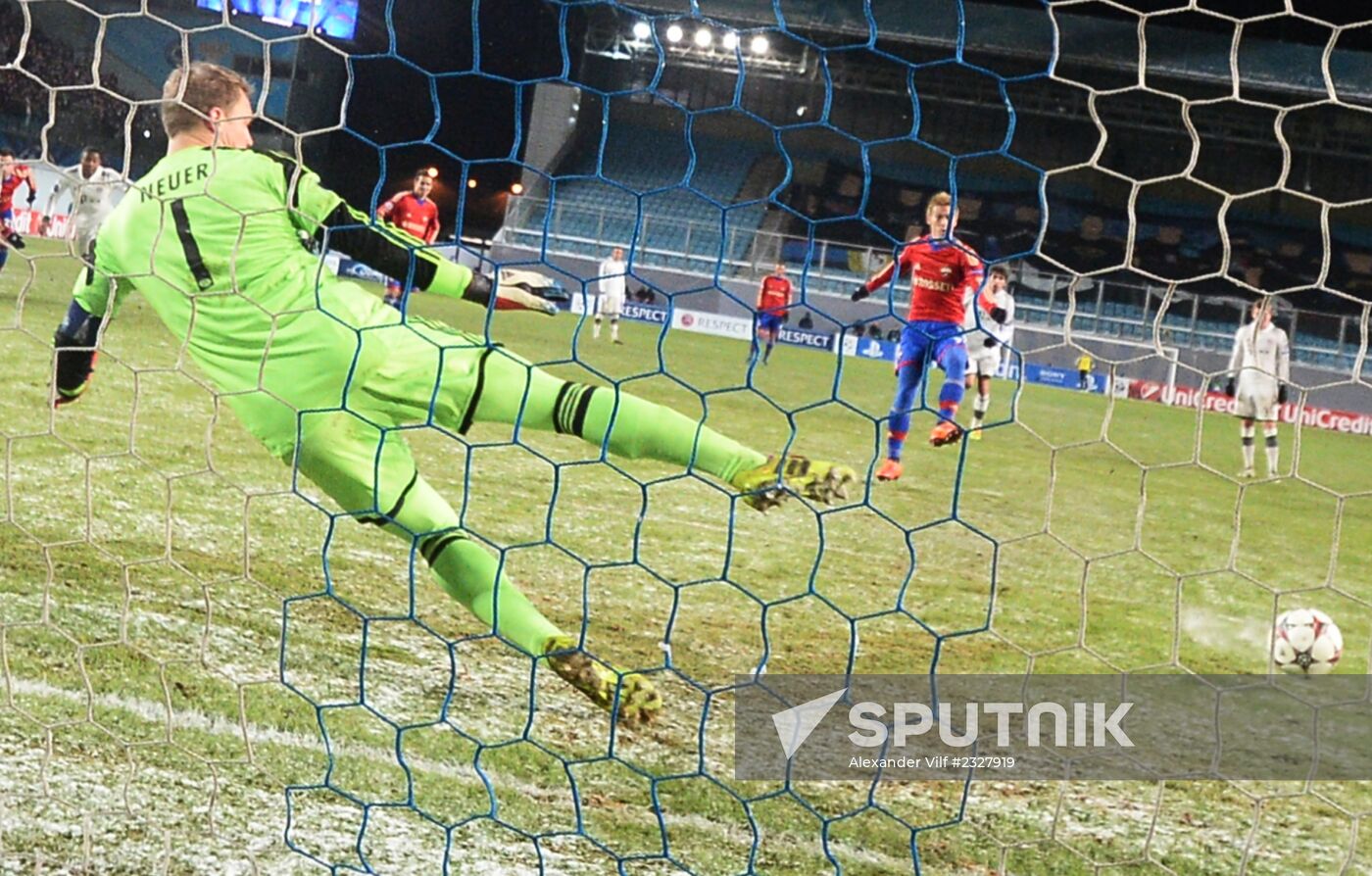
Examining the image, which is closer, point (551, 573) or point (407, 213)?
point (551, 573)

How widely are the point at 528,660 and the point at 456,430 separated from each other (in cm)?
69

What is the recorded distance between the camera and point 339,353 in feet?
9.68

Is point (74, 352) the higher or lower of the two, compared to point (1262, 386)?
higher

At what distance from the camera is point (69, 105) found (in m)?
13.9

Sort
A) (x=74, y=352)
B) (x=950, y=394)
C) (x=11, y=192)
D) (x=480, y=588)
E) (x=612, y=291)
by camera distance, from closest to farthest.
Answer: (x=480, y=588) < (x=74, y=352) < (x=11, y=192) < (x=950, y=394) < (x=612, y=291)

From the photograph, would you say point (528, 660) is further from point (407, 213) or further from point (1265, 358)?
point (1265, 358)

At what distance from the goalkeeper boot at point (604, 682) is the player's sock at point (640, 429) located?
0.48 metres

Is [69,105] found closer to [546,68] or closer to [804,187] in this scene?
[804,187]

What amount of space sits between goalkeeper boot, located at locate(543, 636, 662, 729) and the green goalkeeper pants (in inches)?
2.6

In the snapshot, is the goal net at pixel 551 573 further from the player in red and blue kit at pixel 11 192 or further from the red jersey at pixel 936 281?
the red jersey at pixel 936 281

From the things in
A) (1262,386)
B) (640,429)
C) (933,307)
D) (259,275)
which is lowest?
(1262,386)

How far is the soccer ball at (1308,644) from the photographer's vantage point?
386 cm
